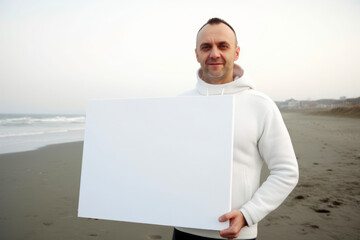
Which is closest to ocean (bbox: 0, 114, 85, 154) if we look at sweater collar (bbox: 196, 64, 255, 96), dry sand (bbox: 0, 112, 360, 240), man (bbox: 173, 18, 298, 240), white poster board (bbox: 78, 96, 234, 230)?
dry sand (bbox: 0, 112, 360, 240)

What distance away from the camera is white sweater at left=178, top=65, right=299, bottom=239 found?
1.20m

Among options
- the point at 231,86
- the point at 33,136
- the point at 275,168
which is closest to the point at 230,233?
the point at 275,168

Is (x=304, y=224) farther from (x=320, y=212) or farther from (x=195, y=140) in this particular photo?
(x=195, y=140)

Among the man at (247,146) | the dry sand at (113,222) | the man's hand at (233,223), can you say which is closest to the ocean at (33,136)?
the dry sand at (113,222)

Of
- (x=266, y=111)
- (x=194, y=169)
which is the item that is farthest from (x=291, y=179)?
(x=194, y=169)

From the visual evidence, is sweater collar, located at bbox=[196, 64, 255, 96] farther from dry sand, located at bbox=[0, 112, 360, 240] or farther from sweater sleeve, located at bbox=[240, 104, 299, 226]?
dry sand, located at bbox=[0, 112, 360, 240]

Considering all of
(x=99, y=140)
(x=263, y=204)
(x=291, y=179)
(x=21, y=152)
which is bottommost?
(x=21, y=152)

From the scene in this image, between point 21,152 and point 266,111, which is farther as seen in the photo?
point 21,152

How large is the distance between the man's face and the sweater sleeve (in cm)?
32

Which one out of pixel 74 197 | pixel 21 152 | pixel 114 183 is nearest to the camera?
pixel 114 183

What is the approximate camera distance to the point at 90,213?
1363 millimetres

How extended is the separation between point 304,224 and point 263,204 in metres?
2.25

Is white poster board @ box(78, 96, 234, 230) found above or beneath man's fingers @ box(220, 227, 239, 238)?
above

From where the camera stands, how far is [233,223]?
113 centimetres
